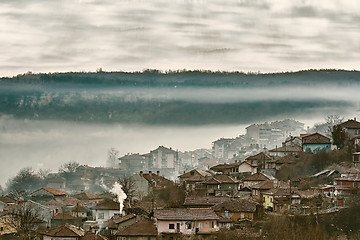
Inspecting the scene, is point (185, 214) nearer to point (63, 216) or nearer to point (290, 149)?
point (63, 216)

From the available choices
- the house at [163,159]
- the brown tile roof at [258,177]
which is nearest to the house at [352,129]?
the brown tile roof at [258,177]

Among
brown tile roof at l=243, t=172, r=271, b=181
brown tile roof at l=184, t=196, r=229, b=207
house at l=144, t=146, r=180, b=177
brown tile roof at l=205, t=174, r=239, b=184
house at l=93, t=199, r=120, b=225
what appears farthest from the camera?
house at l=144, t=146, r=180, b=177

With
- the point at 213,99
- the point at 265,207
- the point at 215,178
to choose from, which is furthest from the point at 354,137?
the point at 213,99

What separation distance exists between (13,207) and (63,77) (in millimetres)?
53994

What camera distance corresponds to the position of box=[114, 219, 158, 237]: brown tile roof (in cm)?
3070

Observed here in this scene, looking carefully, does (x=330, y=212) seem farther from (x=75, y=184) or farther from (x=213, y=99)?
(x=213, y=99)

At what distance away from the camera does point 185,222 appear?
31359 millimetres

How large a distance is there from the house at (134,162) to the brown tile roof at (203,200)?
51.0 metres

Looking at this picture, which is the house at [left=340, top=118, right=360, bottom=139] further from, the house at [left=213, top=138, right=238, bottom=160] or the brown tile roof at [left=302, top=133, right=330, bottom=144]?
the house at [left=213, top=138, right=238, bottom=160]

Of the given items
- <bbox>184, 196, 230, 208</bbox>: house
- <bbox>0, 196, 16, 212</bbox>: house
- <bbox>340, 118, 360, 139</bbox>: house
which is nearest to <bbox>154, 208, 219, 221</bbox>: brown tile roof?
<bbox>184, 196, 230, 208</bbox>: house

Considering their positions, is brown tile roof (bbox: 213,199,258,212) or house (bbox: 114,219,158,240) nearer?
house (bbox: 114,219,158,240)

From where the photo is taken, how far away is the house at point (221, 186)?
132ft

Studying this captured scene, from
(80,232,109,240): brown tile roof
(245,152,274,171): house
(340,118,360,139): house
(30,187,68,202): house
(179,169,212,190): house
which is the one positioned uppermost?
(340,118,360,139): house

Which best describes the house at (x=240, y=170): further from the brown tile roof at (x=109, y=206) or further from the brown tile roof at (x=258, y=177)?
the brown tile roof at (x=109, y=206)
